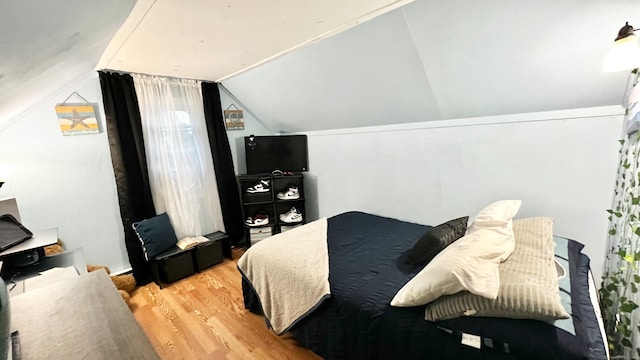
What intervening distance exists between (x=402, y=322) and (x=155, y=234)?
8.30 feet

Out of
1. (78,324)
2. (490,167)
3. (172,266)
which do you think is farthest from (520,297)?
(172,266)

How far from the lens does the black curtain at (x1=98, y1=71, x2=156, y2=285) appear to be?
2.58 meters

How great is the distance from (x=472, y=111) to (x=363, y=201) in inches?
57.0

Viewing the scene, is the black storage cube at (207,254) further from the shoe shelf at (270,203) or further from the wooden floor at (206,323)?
the shoe shelf at (270,203)

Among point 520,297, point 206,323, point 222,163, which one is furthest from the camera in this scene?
point 222,163

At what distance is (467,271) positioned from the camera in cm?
115

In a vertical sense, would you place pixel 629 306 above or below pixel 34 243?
below

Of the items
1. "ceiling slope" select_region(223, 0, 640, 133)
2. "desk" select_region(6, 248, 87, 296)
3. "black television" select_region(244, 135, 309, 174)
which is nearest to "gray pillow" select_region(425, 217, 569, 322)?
"ceiling slope" select_region(223, 0, 640, 133)

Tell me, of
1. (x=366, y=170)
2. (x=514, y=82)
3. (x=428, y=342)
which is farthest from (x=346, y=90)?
(x=428, y=342)

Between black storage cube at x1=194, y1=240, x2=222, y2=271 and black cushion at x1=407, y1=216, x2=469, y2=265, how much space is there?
7.40 feet

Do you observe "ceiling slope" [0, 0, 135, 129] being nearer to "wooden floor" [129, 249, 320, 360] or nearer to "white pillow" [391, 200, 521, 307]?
"white pillow" [391, 200, 521, 307]

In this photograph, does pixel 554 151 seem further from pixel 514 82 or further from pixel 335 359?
pixel 335 359

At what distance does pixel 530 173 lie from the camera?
2025 mm

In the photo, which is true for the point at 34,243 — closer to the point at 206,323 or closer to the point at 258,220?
the point at 206,323
